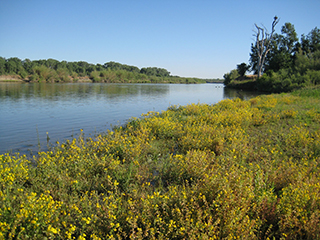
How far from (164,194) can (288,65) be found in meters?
53.0

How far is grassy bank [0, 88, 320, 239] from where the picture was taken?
9.29ft

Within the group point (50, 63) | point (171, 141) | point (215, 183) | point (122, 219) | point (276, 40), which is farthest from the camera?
point (50, 63)

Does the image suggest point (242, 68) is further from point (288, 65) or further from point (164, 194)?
point (164, 194)

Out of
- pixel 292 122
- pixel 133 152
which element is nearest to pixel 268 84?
pixel 292 122

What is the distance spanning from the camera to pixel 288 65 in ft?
152

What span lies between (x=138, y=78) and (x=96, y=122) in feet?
346

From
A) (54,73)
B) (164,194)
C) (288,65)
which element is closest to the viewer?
(164,194)

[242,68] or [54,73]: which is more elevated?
[242,68]

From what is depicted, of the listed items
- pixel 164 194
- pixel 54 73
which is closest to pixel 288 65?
pixel 164 194

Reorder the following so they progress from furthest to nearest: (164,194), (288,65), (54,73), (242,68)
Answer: (242,68) → (54,73) → (288,65) → (164,194)

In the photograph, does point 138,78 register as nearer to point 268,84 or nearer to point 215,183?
point 268,84

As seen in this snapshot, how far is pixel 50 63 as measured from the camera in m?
103

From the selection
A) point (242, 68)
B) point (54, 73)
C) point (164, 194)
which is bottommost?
point (164, 194)

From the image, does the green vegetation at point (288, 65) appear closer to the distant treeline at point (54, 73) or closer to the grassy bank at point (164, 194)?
the grassy bank at point (164, 194)
